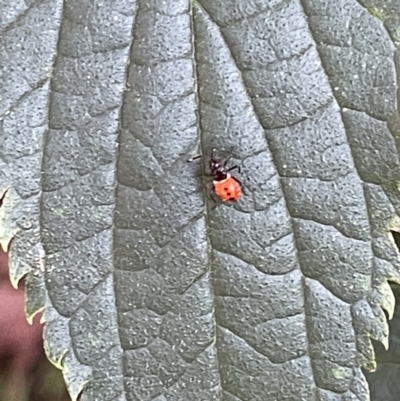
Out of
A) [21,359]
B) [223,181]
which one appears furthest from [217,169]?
[21,359]

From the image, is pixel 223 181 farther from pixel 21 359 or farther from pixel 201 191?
pixel 21 359

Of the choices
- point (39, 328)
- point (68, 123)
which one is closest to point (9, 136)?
point (68, 123)

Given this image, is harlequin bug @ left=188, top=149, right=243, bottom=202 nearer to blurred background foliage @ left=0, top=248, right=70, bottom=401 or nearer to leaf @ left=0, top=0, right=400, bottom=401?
leaf @ left=0, top=0, right=400, bottom=401

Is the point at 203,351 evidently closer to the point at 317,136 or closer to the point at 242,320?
the point at 242,320

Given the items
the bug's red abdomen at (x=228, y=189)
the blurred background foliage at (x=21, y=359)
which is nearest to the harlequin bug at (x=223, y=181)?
the bug's red abdomen at (x=228, y=189)

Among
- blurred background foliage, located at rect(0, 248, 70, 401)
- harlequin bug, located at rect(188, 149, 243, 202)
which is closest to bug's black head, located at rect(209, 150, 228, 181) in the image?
harlequin bug, located at rect(188, 149, 243, 202)
